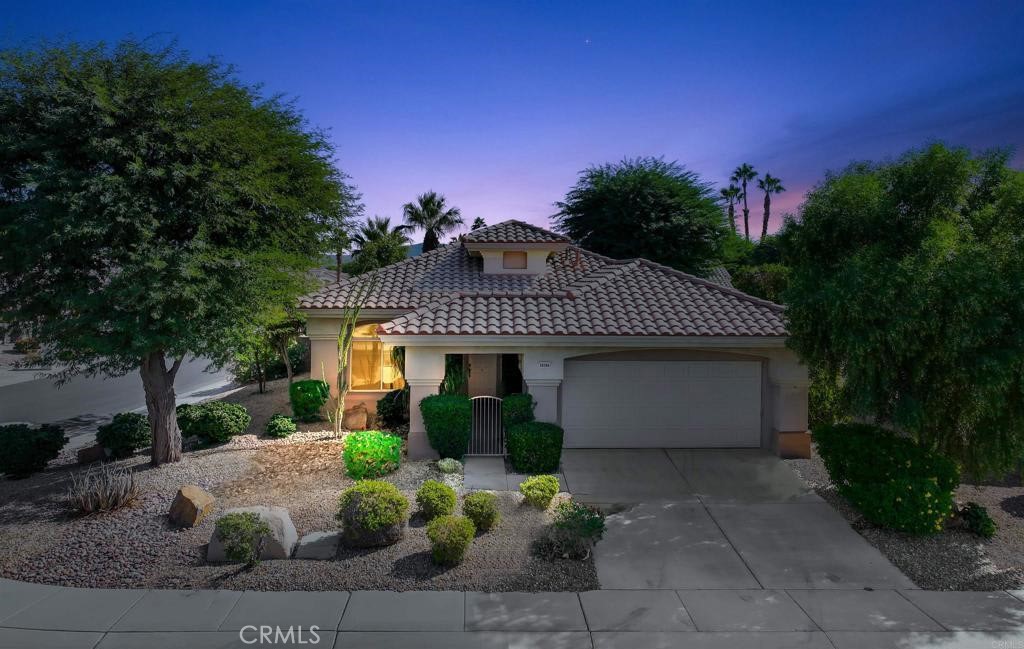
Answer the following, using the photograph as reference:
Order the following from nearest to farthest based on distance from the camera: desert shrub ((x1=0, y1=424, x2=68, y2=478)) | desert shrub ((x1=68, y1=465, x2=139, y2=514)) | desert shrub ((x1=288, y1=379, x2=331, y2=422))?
desert shrub ((x1=68, y1=465, x2=139, y2=514)), desert shrub ((x1=0, y1=424, x2=68, y2=478)), desert shrub ((x1=288, y1=379, x2=331, y2=422))

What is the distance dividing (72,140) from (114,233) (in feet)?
5.97

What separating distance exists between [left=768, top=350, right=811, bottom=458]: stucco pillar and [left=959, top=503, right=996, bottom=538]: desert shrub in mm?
3825

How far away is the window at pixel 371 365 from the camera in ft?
53.3

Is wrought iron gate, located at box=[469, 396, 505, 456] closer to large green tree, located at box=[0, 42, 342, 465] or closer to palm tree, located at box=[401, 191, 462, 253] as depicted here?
large green tree, located at box=[0, 42, 342, 465]

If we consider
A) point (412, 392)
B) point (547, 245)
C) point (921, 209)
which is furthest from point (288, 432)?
point (921, 209)

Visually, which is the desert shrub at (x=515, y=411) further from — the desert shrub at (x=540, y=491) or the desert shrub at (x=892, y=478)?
the desert shrub at (x=892, y=478)

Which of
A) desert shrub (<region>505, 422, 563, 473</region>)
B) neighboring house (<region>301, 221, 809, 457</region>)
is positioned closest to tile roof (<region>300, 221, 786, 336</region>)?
neighboring house (<region>301, 221, 809, 457</region>)

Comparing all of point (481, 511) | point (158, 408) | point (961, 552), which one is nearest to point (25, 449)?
point (158, 408)

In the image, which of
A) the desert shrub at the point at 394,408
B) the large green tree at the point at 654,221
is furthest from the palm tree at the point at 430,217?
the desert shrub at the point at 394,408

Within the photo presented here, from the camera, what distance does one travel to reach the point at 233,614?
21.6 ft

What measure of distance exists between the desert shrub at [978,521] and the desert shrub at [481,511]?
7.30m

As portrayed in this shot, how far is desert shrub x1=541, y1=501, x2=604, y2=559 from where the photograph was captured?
7.86 metres

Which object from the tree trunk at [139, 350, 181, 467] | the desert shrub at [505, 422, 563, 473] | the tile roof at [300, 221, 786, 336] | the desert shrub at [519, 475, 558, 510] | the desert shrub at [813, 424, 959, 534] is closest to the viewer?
the desert shrub at [813, 424, 959, 534]

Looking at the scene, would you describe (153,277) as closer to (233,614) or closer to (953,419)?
(233,614)
